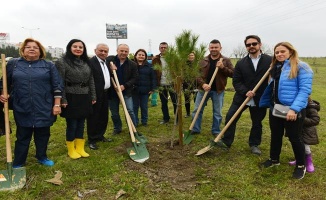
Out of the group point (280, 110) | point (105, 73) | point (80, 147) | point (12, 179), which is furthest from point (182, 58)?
point (12, 179)

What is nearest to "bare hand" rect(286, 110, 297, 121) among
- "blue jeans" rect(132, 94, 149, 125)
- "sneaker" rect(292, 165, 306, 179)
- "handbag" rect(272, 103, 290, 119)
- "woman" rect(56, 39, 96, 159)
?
"handbag" rect(272, 103, 290, 119)

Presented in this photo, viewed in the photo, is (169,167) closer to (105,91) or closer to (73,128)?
(73,128)

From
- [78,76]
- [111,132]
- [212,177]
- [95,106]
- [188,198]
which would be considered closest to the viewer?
[188,198]

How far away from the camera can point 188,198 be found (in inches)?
126

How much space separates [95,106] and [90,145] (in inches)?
29.4

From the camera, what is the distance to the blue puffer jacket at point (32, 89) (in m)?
3.57

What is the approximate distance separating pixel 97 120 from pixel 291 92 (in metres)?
3.38

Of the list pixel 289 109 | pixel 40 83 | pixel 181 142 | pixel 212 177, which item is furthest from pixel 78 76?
pixel 289 109

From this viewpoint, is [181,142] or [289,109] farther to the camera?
[181,142]

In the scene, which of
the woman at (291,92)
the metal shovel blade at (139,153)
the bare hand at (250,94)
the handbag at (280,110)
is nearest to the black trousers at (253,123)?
the bare hand at (250,94)

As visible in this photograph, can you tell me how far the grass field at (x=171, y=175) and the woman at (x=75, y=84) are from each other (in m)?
0.62

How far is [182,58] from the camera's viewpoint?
4.36 m

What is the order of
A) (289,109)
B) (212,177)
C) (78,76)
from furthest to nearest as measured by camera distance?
(78,76) < (212,177) < (289,109)

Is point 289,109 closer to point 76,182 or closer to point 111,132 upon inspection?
point 76,182
